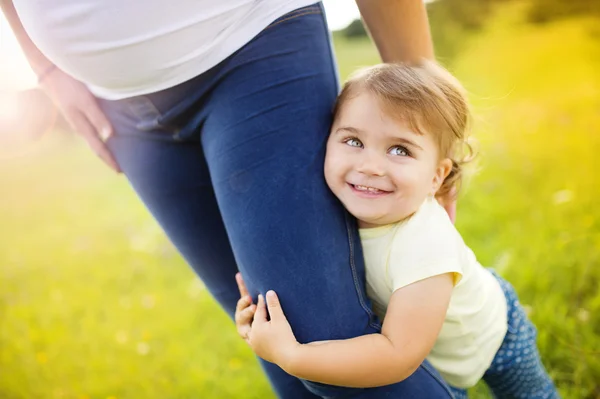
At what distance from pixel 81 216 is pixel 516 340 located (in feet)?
13.8

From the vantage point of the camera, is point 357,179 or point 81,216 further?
point 81,216

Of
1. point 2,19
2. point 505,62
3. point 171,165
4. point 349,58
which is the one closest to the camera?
point 171,165

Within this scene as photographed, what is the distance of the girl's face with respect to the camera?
117 centimetres

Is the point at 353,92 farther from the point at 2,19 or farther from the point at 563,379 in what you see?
the point at 563,379

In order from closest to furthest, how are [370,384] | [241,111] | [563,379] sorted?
[370,384] → [241,111] → [563,379]

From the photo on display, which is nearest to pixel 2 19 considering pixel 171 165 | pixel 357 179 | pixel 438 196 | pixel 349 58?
pixel 171 165

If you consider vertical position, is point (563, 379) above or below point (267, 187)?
below

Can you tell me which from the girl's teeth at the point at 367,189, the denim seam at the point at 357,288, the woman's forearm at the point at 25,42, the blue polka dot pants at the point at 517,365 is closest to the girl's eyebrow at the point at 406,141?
the girl's teeth at the point at 367,189

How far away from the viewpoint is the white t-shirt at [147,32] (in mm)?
1114

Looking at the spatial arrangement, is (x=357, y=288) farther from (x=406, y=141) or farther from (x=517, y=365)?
(x=517, y=365)

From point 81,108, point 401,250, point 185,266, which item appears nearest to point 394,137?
point 401,250

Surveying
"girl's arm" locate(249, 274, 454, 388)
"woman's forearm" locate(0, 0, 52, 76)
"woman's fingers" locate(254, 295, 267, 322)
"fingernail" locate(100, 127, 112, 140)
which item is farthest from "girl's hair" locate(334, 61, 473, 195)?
"woman's forearm" locate(0, 0, 52, 76)

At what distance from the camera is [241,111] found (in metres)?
1.18

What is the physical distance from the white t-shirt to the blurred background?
525mm
